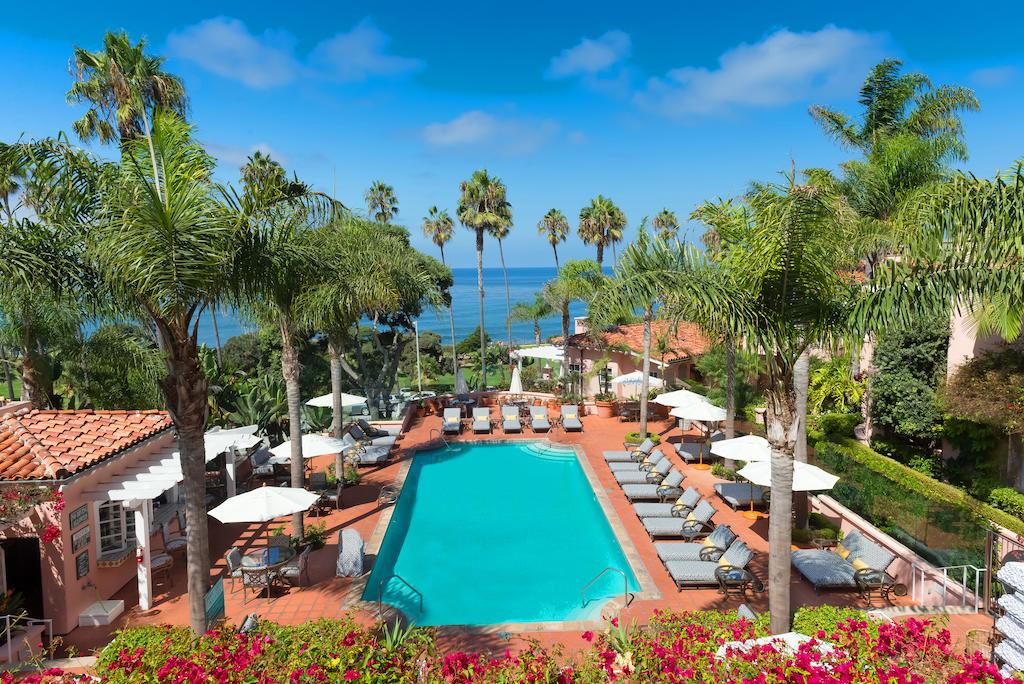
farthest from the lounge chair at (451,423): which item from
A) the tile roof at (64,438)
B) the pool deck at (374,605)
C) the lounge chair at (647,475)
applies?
the tile roof at (64,438)

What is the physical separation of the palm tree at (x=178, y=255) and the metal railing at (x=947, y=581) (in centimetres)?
1135

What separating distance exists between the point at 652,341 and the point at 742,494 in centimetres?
1534

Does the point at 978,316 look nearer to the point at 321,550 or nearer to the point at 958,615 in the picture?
the point at 958,615

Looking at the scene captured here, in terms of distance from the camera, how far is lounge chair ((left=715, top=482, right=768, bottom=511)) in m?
14.4

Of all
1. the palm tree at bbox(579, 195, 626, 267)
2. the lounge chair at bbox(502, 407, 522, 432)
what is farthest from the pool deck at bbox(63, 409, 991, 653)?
the palm tree at bbox(579, 195, 626, 267)

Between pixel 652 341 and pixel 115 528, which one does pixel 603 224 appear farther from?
pixel 115 528

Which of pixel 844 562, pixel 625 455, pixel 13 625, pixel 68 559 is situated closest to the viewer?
pixel 13 625

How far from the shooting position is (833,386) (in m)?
18.1

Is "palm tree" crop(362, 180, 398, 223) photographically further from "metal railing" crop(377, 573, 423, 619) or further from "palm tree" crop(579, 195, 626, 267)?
"metal railing" crop(377, 573, 423, 619)

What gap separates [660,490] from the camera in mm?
15180

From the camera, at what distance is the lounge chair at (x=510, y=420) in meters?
23.1

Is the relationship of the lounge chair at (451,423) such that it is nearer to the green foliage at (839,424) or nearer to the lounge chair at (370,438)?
the lounge chair at (370,438)

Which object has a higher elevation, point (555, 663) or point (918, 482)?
point (555, 663)

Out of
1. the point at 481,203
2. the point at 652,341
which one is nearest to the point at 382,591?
the point at 652,341
